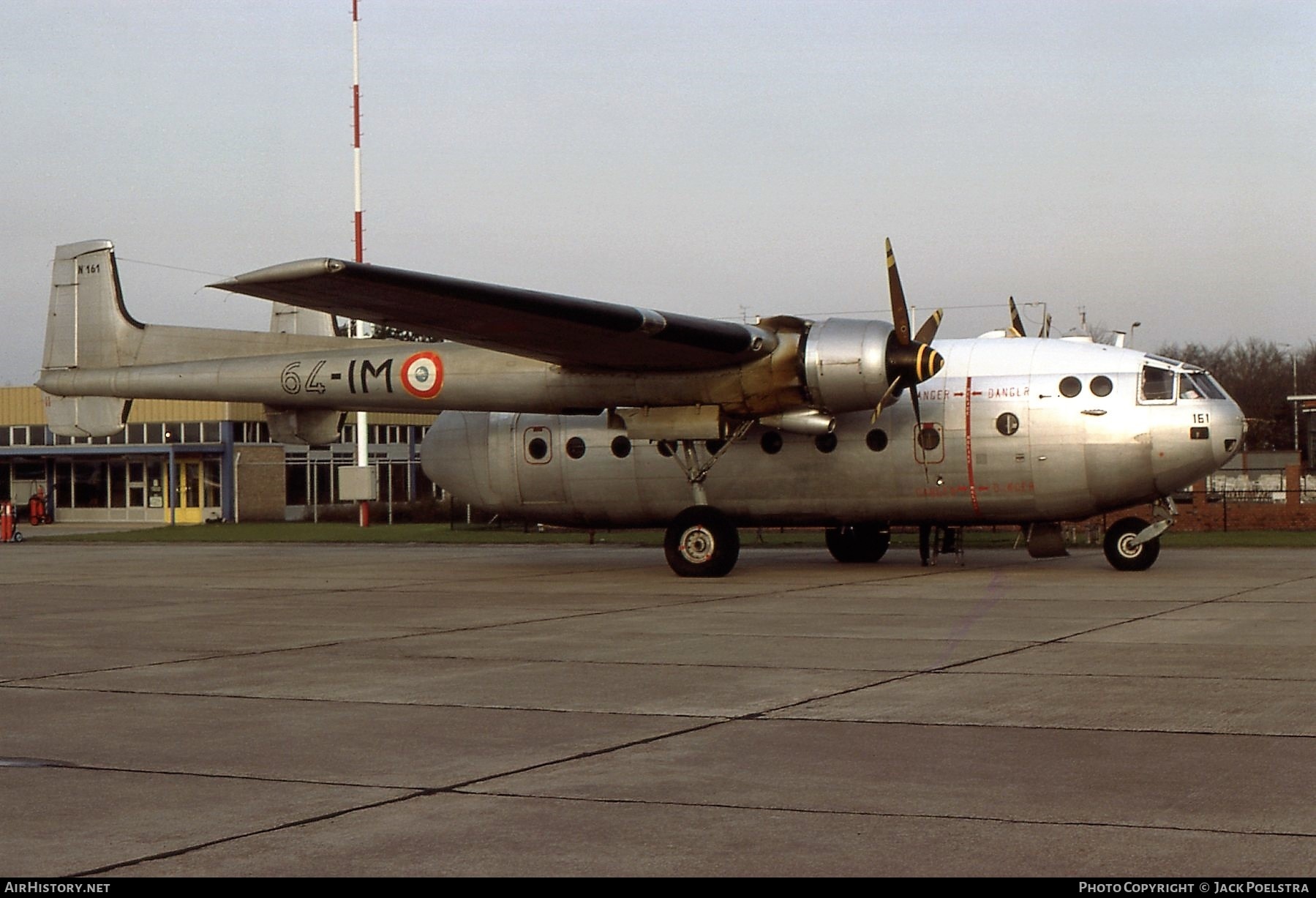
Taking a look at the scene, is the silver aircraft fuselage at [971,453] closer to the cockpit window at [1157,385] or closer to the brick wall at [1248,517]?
the cockpit window at [1157,385]

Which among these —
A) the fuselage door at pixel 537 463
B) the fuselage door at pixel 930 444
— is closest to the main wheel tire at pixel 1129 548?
the fuselage door at pixel 930 444

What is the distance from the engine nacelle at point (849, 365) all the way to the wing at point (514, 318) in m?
0.76

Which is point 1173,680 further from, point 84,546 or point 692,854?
point 84,546

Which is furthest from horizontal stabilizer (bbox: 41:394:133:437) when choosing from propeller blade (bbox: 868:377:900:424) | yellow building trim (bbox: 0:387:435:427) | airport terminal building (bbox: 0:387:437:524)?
airport terminal building (bbox: 0:387:437:524)

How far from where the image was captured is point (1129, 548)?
21.1m

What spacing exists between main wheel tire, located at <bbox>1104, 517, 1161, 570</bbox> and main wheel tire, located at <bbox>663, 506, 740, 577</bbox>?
223 inches

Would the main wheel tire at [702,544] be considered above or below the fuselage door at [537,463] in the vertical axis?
below

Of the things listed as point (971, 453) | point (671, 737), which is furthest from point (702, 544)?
point (671, 737)

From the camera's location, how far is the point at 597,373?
69.6 feet

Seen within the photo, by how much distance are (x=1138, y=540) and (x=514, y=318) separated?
32.2 feet

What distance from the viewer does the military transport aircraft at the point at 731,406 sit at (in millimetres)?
20000

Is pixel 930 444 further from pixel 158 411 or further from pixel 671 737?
pixel 158 411

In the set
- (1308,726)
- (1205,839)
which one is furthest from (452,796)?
(1308,726)

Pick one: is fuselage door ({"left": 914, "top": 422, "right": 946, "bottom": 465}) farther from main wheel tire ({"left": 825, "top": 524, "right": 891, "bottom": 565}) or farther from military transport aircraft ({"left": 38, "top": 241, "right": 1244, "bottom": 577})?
main wheel tire ({"left": 825, "top": 524, "right": 891, "bottom": 565})
